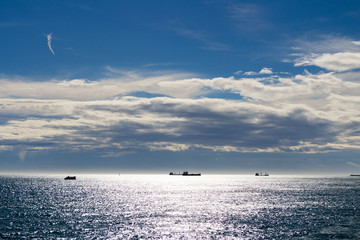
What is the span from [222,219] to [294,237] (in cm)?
2667

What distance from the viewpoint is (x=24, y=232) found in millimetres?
68562

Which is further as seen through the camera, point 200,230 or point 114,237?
point 200,230

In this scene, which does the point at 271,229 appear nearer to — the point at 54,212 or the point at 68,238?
the point at 68,238

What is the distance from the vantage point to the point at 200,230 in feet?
242

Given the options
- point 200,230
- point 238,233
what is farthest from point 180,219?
point 238,233

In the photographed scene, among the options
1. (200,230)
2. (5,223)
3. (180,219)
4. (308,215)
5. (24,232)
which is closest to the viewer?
(24,232)

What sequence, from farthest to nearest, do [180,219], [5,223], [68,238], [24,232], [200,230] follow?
[180,219], [5,223], [200,230], [24,232], [68,238]

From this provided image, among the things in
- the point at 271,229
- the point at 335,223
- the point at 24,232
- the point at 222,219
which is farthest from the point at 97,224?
the point at 335,223

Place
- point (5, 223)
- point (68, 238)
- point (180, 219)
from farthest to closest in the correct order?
point (180, 219) → point (5, 223) → point (68, 238)

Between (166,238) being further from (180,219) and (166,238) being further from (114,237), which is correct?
(180,219)

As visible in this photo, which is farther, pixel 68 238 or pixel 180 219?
pixel 180 219

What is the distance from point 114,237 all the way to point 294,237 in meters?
33.4

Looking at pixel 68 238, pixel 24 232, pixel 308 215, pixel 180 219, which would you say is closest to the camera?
pixel 68 238

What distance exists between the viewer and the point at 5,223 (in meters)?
79.0
